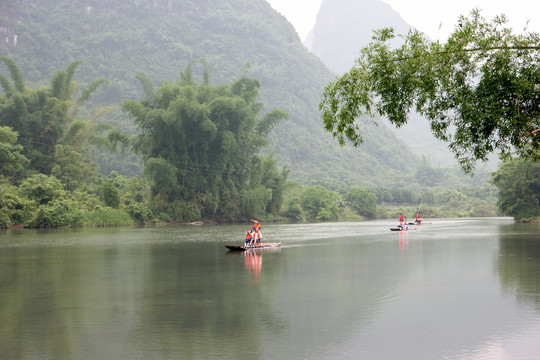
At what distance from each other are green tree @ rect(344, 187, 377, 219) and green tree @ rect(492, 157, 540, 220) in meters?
38.0

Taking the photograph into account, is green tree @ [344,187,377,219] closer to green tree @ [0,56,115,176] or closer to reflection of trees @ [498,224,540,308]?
green tree @ [0,56,115,176]

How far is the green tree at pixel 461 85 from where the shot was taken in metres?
13.4

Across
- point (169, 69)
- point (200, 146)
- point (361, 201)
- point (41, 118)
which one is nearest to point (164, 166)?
point (200, 146)

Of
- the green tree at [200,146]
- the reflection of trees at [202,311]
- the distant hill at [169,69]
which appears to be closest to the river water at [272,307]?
the reflection of trees at [202,311]

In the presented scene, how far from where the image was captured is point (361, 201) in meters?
→ 98.6

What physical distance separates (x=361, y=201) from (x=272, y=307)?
87115mm

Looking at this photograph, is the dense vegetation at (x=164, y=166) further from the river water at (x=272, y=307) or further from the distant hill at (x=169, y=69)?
the river water at (x=272, y=307)

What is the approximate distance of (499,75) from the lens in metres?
13.6

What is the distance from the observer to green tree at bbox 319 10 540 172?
44.0ft

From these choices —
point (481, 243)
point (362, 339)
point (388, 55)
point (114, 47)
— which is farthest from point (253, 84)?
point (114, 47)

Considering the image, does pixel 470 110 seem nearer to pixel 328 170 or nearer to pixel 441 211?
pixel 441 211

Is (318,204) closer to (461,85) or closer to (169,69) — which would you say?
(461,85)

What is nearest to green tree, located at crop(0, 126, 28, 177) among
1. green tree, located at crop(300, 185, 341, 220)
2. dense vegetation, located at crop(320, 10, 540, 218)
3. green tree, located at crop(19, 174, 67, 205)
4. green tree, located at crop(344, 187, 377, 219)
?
green tree, located at crop(19, 174, 67, 205)

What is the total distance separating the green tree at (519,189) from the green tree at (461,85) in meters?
46.7
